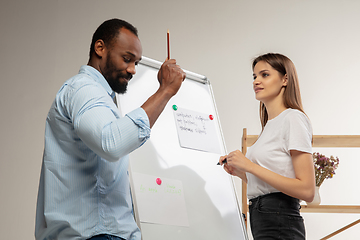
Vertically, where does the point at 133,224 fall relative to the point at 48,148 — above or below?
below

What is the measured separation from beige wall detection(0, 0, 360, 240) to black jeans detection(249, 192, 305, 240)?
Result: 1.49 meters

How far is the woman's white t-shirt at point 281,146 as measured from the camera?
44.7 inches

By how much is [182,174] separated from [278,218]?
40 cm

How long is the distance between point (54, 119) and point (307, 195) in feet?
2.56

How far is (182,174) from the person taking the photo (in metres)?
1.36

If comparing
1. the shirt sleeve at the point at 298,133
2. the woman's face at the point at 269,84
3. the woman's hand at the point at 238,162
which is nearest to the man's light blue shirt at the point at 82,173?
the woman's hand at the point at 238,162

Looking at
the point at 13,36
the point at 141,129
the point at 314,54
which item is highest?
the point at 13,36

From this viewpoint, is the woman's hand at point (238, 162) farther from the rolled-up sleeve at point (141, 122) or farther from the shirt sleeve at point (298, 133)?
the rolled-up sleeve at point (141, 122)

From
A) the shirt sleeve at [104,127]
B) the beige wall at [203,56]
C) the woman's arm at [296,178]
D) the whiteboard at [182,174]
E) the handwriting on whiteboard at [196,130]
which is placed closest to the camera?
the shirt sleeve at [104,127]

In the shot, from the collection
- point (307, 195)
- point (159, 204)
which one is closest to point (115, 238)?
point (159, 204)

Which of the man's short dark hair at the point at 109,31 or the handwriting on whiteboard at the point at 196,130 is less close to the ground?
the man's short dark hair at the point at 109,31

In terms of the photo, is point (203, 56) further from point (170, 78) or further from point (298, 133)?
point (170, 78)

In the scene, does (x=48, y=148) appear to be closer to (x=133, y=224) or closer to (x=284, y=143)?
(x=133, y=224)

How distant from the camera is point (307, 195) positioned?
1.10 metres
